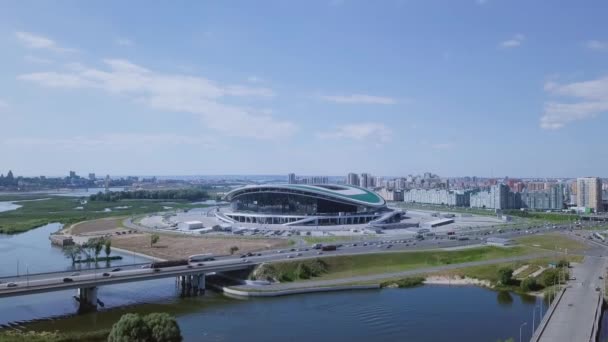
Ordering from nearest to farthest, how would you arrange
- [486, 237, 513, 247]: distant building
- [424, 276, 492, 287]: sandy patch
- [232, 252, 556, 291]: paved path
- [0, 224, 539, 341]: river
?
[0, 224, 539, 341]: river
[232, 252, 556, 291]: paved path
[424, 276, 492, 287]: sandy patch
[486, 237, 513, 247]: distant building

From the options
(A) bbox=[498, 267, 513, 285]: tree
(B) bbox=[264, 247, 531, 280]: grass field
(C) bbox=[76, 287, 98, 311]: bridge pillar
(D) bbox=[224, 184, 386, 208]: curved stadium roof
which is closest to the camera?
(C) bbox=[76, 287, 98, 311]: bridge pillar

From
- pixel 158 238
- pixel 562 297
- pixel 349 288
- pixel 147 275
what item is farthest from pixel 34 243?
pixel 562 297

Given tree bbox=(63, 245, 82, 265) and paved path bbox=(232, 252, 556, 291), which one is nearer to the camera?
paved path bbox=(232, 252, 556, 291)

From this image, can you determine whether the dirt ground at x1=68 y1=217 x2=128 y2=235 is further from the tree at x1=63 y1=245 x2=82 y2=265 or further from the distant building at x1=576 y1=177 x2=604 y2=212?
the distant building at x1=576 y1=177 x2=604 y2=212

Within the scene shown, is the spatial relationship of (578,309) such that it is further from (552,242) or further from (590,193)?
(590,193)

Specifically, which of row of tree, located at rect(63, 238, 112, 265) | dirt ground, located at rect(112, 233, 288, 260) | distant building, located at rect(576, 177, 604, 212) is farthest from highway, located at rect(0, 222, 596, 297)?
distant building, located at rect(576, 177, 604, 212)

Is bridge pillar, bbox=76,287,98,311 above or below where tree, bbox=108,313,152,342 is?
below

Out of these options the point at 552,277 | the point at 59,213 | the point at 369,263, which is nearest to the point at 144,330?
the point at 369,263
